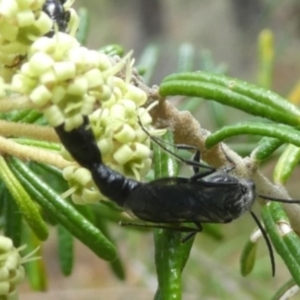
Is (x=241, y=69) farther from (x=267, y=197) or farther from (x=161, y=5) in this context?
(x=267, y=197)

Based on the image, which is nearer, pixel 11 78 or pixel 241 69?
pixel 11 78

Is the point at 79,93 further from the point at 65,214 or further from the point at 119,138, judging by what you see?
the point at 65,214

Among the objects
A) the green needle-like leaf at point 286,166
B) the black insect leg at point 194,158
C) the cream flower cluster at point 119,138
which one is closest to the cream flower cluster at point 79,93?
the cream flower cluster at point 119,138

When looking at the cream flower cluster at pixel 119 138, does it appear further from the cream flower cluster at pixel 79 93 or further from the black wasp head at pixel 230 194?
the black wasp head at pixel 230 194

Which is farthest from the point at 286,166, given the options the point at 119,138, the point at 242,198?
the point at 119,138

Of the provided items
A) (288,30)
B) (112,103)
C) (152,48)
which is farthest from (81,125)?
(288,30)

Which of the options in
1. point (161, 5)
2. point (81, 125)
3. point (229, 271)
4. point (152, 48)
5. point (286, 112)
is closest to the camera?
point (81, 125)

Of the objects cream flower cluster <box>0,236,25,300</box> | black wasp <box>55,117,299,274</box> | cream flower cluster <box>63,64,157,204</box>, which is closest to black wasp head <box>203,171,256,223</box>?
black wasp <box>55,117,299,274</box>
